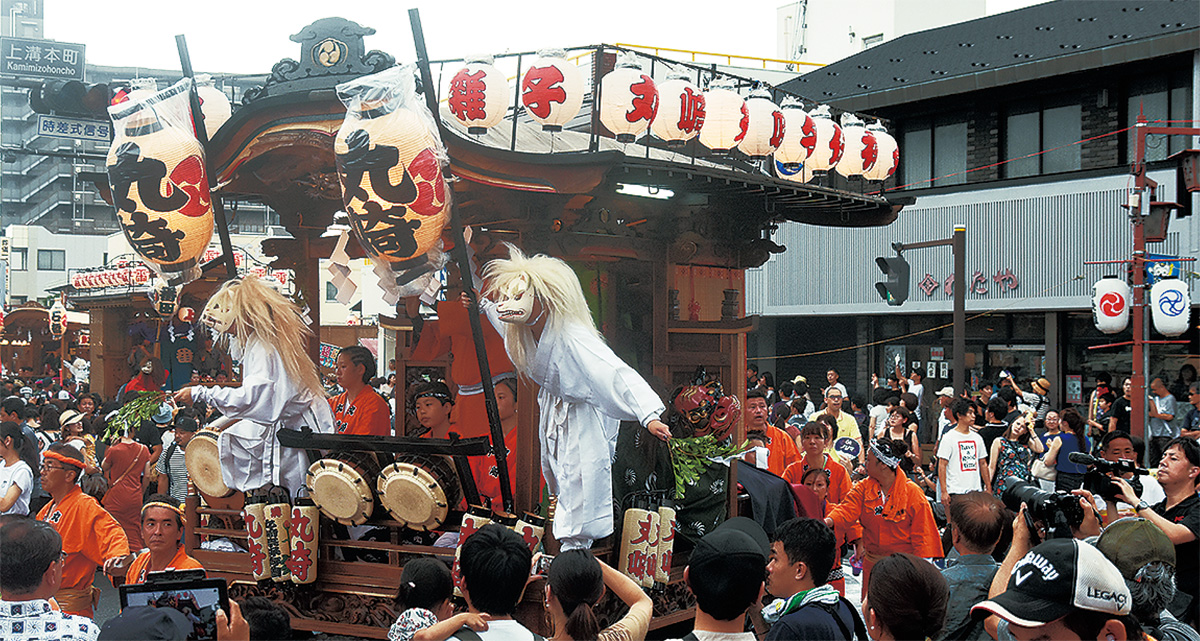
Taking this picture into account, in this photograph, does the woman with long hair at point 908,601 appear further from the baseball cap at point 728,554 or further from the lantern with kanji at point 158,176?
the lantern with kanji at point 158,176

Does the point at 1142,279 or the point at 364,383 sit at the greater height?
the point at 1142,279

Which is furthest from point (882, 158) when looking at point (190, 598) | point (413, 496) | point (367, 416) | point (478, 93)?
point (190, 598)

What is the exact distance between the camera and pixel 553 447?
6.18m

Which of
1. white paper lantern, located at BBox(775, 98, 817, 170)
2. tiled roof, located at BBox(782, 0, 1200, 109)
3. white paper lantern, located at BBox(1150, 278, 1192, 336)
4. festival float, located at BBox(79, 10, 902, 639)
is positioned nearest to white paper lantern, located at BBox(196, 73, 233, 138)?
festival float, located at BBox(79, 10, 902, 639)

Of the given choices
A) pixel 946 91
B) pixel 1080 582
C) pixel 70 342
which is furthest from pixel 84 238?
pixel 1080 582

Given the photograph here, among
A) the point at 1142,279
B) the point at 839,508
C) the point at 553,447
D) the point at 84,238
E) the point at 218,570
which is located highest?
the point at 84,238

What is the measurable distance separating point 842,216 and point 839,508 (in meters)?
3.39

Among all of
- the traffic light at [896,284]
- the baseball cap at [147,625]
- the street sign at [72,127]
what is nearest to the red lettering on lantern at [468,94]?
the street sign at [72,127]

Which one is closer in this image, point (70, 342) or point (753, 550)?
point (753, 550)

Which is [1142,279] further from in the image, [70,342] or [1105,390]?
[70,342]

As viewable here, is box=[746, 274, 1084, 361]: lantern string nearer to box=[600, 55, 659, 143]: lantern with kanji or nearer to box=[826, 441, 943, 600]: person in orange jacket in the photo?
box=[826, 441, 943, 600]: person in orange jacket

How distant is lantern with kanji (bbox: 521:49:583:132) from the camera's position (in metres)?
6.45

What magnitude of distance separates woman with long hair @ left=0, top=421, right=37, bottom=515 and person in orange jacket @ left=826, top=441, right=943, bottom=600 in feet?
17.2

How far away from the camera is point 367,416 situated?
25.7ft
